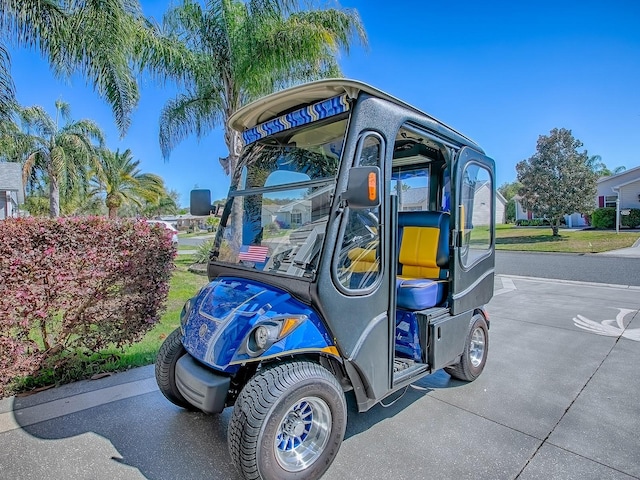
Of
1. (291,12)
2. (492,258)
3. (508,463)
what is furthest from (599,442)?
(291,12)

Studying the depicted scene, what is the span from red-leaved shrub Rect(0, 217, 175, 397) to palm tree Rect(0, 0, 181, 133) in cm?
549

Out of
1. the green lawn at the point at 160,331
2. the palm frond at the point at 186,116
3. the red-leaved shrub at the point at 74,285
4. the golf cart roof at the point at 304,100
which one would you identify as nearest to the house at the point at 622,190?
the palm frond at the point at 186,116

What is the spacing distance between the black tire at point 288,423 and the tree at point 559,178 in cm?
2486

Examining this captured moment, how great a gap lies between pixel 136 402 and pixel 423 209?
144 inches

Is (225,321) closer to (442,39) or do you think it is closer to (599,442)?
(599,442)

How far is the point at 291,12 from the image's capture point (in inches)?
422

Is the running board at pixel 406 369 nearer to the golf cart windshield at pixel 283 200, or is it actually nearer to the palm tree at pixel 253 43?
the golf cart windshield at pixel 283 200

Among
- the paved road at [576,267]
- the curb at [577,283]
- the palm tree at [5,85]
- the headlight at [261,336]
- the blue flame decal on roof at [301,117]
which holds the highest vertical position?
the palm tree at [5,85]

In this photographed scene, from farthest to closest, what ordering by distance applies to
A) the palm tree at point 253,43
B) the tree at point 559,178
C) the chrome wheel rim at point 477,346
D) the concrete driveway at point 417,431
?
the tree at point 559,178 < the palm tree at point 253,43 < the chrome wheel rim at point 477,346 < the concrete driveway at point 417,431

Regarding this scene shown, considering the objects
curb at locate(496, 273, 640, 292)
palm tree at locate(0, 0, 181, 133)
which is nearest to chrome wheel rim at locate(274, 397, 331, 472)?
palm tree at locate(0, 0, 181, 133)

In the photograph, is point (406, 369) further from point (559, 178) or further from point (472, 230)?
point (559, 178)

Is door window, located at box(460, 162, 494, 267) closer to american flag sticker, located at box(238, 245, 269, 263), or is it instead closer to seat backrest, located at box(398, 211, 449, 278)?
seat backrest, located at box(398, 211, 449, 278)

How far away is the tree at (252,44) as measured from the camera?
33.1ft

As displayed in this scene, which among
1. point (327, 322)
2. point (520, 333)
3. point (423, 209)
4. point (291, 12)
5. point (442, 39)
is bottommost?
point (520, 333)
